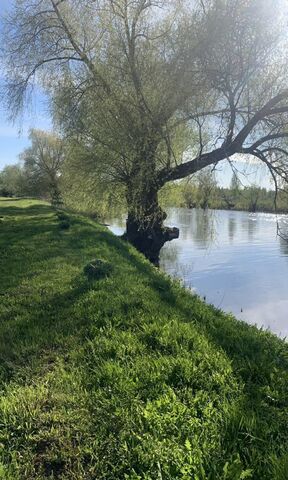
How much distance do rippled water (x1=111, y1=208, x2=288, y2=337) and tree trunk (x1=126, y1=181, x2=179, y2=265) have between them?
4.35 ft

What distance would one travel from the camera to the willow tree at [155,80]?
1109cm

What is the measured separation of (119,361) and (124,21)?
1243cm

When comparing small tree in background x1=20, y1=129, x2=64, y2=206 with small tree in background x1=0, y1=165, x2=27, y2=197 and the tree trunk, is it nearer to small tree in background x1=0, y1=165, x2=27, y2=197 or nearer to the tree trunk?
small tree in background x1=0, y1=165, x2=27, y2=197

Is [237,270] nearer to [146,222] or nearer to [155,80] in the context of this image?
[146,222]

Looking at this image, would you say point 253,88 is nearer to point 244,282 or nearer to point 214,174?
point 214,174

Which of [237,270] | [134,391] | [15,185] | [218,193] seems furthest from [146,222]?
[15,185]

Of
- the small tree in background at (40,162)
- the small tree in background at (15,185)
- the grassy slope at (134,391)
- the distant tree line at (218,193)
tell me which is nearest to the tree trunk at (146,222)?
the distant tree line at (218,193)

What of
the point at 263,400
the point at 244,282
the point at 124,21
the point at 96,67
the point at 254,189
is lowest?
the point at 244,282

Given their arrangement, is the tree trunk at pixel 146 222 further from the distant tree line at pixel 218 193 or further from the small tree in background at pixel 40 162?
the small tree in background at pixel 40 162

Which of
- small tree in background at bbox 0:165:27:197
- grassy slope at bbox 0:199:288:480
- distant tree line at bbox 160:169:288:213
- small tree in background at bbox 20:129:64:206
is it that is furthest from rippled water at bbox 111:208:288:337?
small tree in background at bbox 0:165:27:197

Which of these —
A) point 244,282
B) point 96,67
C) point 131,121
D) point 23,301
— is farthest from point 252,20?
point 23,301

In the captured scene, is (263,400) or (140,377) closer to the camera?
(263,400)

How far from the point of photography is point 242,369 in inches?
149

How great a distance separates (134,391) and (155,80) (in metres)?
10.5
